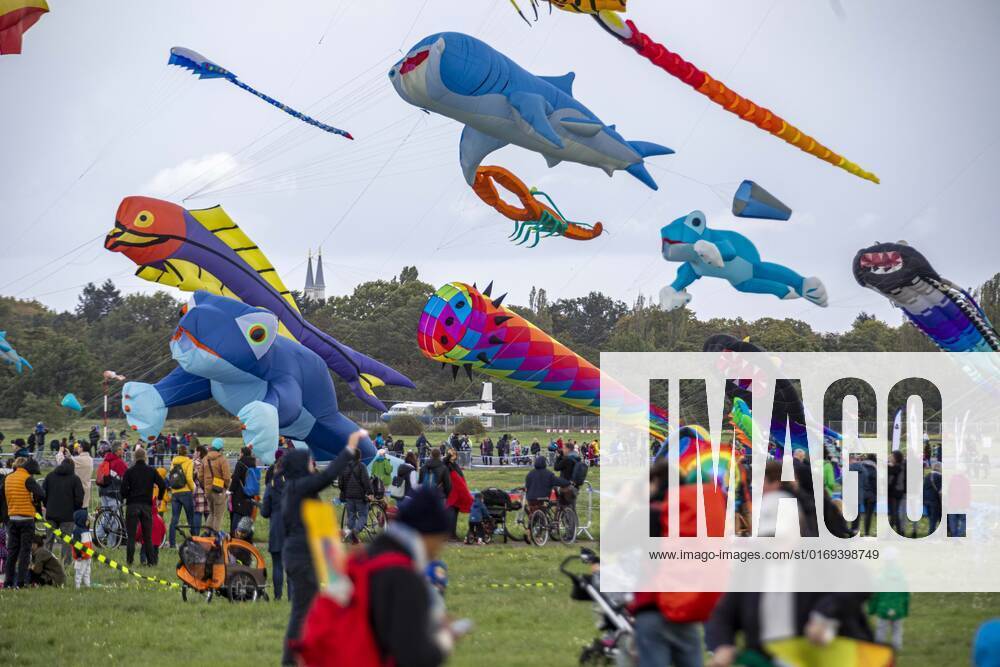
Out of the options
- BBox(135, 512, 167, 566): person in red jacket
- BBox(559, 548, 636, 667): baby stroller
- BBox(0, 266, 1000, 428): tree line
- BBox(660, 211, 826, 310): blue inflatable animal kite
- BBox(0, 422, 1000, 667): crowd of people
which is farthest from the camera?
BBox(0, 266, 1000, 428): tree line

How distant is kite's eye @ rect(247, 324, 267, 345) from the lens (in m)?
20.5

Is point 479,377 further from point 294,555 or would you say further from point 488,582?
point 294,555

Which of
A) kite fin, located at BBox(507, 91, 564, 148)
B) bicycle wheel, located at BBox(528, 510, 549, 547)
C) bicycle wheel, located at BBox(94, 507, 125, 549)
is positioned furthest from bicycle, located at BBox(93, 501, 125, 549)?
kite fin, located at BBox(507, 91, 564, 148)

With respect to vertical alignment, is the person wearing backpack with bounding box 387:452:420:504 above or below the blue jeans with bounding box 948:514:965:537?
above

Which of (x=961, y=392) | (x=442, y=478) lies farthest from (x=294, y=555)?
(x=961, y=392)

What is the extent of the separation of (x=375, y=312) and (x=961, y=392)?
1830 inches

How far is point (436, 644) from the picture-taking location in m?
3.96

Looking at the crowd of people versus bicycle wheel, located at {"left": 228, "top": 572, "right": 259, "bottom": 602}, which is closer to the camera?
the crowd of people

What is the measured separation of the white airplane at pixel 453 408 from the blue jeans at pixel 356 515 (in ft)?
148

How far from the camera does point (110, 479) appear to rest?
55.3ft

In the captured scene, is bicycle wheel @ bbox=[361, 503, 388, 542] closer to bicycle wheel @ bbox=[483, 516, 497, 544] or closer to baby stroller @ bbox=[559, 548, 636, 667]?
bicycle wheel @ bbox=[483, 516, 497, 544]

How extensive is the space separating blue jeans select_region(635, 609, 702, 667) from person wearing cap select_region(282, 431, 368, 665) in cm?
239

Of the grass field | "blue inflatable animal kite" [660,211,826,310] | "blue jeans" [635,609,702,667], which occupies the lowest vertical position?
the grass field

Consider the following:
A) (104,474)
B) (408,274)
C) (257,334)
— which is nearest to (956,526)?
(257,334)
